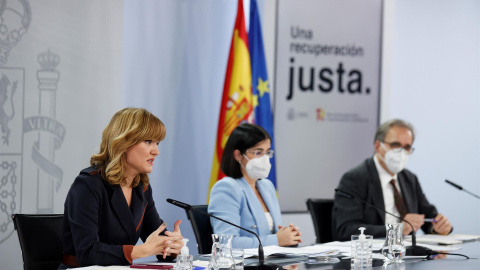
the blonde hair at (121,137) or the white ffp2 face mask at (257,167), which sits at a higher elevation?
the blonde hair at (121,137)

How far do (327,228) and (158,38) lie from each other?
74.5 inches

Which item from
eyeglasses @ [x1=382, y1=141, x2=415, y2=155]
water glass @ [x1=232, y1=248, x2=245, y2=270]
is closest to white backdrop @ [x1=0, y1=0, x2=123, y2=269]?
eyeglasses @ [x1=382, y1=141, x2=415, y2=155]

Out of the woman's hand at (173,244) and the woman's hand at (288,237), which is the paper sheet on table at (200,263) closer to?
the woman's hand at (173,244)

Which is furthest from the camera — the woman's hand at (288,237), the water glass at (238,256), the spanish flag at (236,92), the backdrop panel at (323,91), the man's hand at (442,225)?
the backdrop panel at (323,91)

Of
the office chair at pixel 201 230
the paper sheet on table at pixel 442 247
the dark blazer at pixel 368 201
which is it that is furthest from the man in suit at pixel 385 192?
the office chair at pixel 201 230

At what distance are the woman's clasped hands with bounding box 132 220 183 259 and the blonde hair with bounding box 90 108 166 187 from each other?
0.33 metres

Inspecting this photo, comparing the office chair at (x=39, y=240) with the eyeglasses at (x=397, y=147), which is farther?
the eyeglasses at (x=397, y=147)

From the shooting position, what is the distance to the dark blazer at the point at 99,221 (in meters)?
2.86

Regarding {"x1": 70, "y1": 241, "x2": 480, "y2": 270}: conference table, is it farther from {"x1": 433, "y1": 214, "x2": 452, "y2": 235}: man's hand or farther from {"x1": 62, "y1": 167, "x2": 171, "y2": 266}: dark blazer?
{"x1": 433, "y1": 214, "x2": 452, "y2": 235}: man's hand

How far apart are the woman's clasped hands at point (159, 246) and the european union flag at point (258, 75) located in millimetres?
2419

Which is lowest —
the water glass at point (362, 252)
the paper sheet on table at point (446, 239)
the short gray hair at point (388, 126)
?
the paper sheet on table at point (446, 239)

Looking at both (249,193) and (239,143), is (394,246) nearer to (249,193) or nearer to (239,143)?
(249,193)

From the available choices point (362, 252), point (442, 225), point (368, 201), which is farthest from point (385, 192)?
point (362, 252)

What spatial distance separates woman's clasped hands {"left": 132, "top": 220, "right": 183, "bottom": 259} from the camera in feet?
9.38
